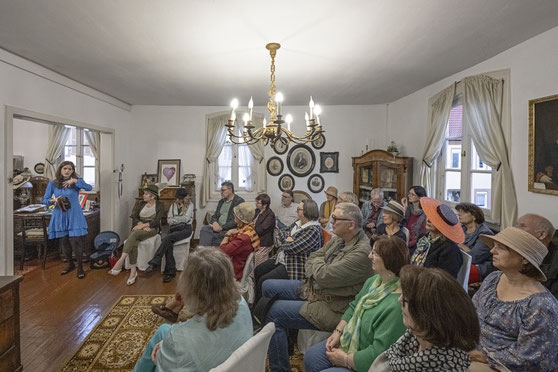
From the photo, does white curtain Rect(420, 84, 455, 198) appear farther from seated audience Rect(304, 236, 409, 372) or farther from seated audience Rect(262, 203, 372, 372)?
seated audience Rect(304, 236, 409, 372)

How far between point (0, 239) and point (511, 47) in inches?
221

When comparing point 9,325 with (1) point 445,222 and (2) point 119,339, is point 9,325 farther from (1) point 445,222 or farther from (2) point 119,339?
(1) point 445,222

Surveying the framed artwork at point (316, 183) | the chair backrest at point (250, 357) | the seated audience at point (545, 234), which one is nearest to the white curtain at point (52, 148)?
the framed artwork at point (316, 183)

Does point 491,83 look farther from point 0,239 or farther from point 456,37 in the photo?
point 0,239

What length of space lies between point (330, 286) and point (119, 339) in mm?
2016

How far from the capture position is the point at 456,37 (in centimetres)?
275

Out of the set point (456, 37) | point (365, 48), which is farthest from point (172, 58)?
point (456, 37)

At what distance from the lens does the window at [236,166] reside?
6.19m

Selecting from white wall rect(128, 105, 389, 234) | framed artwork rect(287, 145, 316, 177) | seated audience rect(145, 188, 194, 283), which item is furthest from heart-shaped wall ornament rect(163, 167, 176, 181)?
framed artwork rect(287, 145, 316, 177)

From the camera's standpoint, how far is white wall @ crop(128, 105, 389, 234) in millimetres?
6051

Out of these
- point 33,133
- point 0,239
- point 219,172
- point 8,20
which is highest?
point 8,20

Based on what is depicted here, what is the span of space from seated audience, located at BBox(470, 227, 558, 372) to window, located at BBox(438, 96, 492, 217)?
7.57 feet

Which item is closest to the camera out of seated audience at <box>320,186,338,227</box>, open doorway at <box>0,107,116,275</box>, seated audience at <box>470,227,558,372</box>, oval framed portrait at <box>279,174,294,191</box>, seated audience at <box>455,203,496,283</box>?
seated audience at <box>470,227,558,372</box>

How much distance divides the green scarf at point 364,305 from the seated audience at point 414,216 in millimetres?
1874
